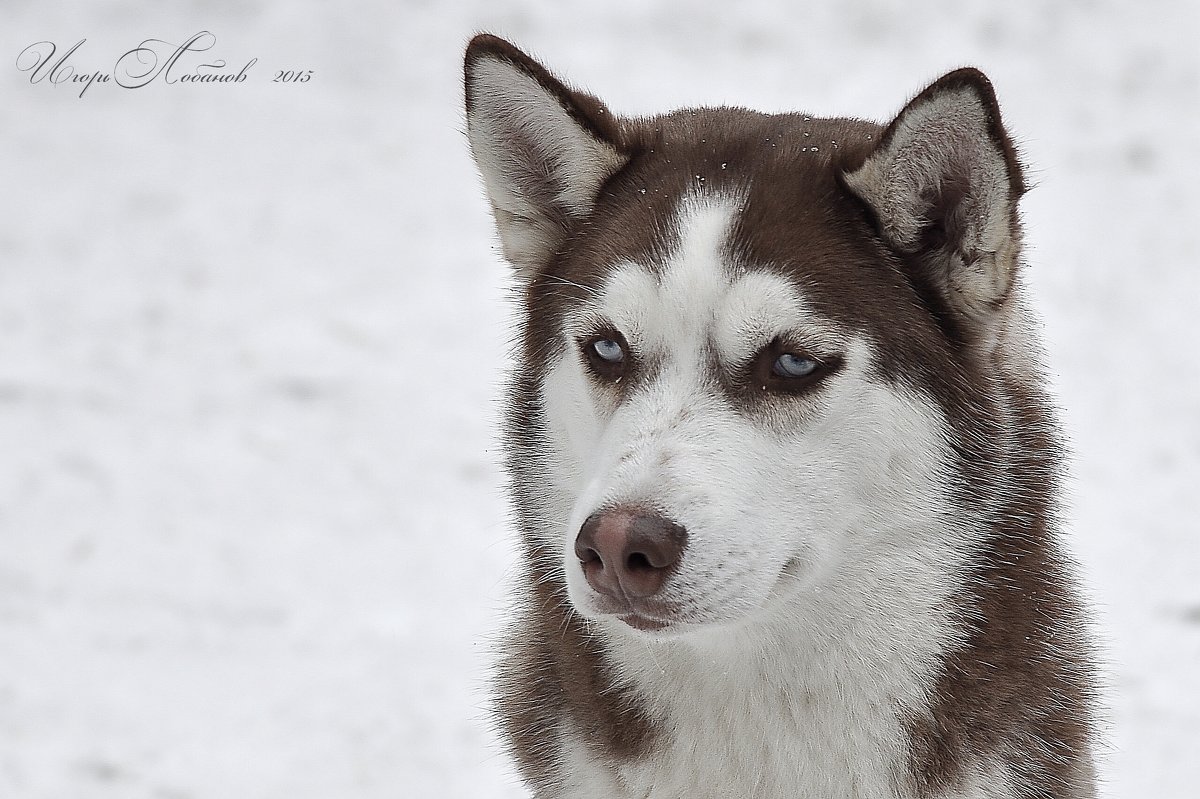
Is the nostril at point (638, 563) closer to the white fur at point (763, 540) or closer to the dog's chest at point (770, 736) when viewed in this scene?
the white fur at point (763, 540)

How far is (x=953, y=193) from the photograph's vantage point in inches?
99.8

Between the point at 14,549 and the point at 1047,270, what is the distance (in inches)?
180

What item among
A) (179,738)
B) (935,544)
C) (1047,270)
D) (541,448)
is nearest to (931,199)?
(935,544)

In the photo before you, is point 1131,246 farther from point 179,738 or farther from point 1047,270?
point 179,738

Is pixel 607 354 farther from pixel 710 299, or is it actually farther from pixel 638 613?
pixel 638 613

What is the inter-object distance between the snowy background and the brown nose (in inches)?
46.6

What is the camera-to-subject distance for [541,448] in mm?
2918

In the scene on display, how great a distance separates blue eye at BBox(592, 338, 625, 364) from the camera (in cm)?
265

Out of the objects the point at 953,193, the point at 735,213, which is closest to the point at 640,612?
the point at 735,213

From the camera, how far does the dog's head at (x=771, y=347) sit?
2391mm

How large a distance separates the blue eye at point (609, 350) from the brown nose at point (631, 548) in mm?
415

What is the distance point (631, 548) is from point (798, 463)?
0.40 metres
